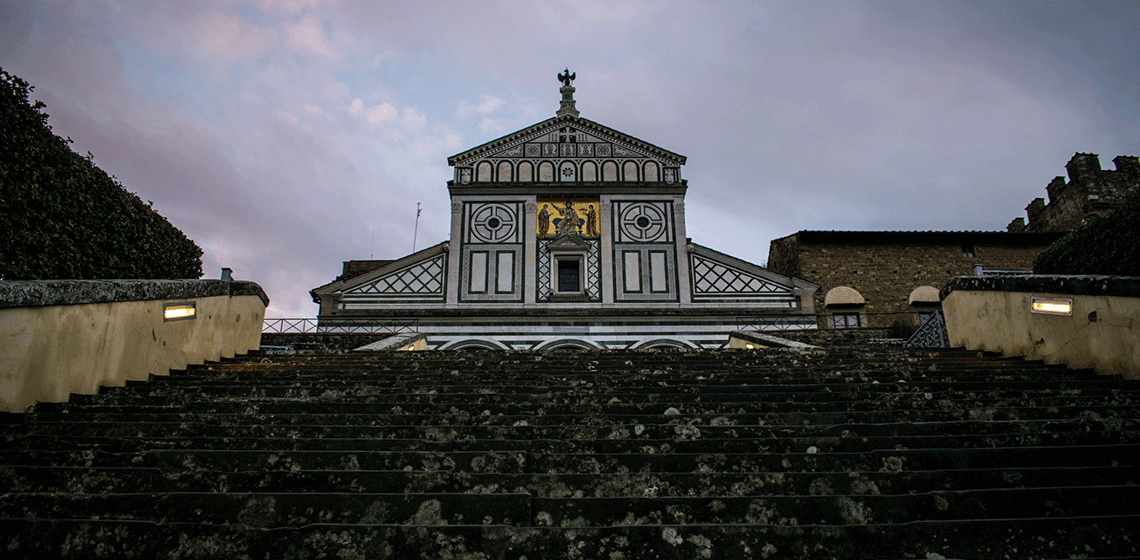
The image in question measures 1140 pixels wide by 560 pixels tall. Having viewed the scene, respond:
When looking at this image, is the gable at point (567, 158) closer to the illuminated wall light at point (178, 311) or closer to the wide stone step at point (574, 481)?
the illuminated wall light at point (178, 311)

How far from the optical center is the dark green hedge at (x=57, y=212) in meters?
9.73

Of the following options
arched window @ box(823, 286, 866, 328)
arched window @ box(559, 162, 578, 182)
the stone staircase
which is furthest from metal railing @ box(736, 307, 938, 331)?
the stone staircase

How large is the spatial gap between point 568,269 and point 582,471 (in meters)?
16.4

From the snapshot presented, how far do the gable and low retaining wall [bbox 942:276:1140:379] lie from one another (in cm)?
1363

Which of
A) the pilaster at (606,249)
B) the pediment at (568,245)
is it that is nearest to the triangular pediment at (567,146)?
the pilaster at (606,249)

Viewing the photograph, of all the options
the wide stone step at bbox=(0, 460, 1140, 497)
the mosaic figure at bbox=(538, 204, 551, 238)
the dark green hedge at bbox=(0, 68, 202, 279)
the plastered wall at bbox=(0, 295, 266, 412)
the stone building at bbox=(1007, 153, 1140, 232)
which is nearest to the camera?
the wide stone step at bbox=(0, 460, 1140, 497)

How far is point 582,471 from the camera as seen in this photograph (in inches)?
147

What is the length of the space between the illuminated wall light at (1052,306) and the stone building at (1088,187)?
2041 centimetres

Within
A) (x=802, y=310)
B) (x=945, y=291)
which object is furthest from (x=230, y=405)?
(x=802, y=310)

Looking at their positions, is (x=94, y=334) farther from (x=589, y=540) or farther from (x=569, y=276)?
(x=569, y=276)

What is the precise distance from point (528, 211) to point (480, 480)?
17422 mm

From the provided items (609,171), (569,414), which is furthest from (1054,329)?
(609,171)

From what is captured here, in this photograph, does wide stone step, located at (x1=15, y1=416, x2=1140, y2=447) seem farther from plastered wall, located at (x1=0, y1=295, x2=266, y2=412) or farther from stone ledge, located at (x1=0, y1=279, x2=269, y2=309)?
stone ledge, located at (x1=0, y1=279, x2=269, y2=309)

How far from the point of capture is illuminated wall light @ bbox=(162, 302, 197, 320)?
686 centimetres
